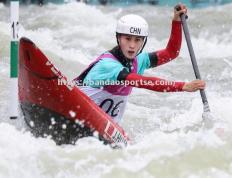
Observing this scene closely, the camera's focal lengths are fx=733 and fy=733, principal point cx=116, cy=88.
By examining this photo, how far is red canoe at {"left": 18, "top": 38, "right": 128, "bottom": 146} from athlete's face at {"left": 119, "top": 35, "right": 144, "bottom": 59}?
0.49 meters

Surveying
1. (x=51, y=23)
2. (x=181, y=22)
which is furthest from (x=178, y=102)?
(x=51, y=23)

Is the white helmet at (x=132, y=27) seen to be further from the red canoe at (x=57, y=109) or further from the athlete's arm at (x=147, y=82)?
the red canoe at (x=57, y=109)

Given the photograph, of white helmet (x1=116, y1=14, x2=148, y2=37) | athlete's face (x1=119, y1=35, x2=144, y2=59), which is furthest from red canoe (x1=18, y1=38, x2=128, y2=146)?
white helmet (x1=116, y1=14, x2=148, y2=37)

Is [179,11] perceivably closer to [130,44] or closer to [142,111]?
[130,44]

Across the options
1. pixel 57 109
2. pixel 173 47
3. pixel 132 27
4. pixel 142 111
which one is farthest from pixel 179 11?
pixel 142 111

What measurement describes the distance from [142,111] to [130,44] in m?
3.32

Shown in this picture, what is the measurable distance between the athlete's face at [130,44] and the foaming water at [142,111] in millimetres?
691

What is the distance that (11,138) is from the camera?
5.64 metres

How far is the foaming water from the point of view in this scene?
525 centimetres

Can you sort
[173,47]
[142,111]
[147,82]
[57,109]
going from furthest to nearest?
[142,111]
[173,47]
[57,109]
[147,82]

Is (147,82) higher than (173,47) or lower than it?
lower

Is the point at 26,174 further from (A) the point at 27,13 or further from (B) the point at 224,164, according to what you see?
(A) the point at 27,13

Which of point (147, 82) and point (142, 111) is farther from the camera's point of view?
point (142, 111)

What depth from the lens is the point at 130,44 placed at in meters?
5.95
